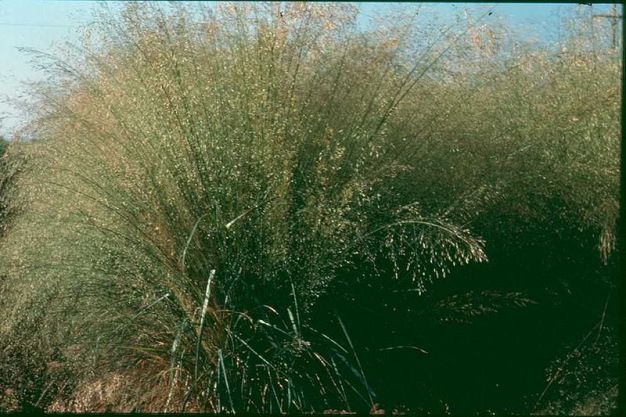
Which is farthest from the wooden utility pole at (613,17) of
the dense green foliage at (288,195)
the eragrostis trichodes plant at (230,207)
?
the eragrostis trichodes plant at (230,207)

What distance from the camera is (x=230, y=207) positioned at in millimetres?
3754

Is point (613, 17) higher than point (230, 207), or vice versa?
point (613, 17)

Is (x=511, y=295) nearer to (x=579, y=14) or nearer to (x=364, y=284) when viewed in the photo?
(x=364, y=284)

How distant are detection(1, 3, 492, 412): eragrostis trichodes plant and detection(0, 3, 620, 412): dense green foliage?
0.04 feet

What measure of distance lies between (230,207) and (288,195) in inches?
10.0

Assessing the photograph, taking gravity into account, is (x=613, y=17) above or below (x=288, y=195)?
above

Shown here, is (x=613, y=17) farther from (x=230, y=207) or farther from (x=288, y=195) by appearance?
(x=230, y=207)

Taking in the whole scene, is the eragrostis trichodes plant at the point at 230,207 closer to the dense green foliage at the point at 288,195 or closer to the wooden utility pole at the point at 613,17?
the dense green foliage at the point at 288,195

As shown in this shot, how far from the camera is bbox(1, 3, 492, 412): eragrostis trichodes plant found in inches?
146

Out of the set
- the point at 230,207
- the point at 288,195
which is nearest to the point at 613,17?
the point at 288,195

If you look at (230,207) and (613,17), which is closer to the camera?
(230,207)

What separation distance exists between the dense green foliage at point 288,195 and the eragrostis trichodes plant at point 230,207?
0.4 inches

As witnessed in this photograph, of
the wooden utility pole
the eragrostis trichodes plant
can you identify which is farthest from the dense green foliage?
the wooden utility pole

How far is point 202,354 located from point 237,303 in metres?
0.25
